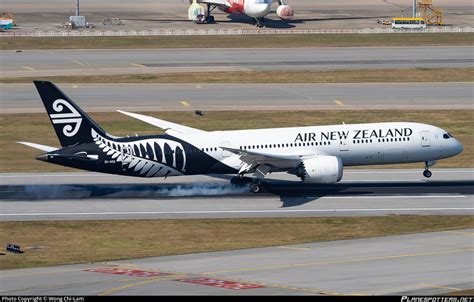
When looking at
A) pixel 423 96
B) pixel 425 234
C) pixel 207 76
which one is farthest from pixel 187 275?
pixel 207 76

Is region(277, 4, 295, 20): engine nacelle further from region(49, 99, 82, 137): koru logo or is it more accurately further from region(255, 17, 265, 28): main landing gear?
region(49, 99, 82, 137): koru logo

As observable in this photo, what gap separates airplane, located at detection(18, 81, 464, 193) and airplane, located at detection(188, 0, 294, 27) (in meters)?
102

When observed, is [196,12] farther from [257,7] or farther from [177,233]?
[177,233]

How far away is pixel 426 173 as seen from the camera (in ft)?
243

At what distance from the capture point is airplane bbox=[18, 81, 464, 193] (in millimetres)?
67312

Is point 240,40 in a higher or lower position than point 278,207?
higher

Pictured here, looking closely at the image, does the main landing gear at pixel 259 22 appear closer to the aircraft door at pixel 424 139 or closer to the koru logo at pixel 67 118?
the aircraft door at pixel 424 139

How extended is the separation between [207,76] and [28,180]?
50.6 meters

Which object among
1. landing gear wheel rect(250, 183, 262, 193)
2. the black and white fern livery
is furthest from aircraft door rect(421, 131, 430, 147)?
the black and white fern livery

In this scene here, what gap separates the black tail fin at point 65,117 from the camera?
66125 millimetres

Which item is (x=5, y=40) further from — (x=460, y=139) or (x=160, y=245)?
(x=160, y=245)

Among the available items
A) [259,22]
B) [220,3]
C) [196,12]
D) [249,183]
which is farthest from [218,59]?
[249,183]

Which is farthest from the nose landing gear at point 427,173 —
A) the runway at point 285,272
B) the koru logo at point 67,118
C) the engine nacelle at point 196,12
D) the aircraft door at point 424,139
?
the engine nacelle at point 196,12

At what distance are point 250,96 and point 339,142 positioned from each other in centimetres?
4042
